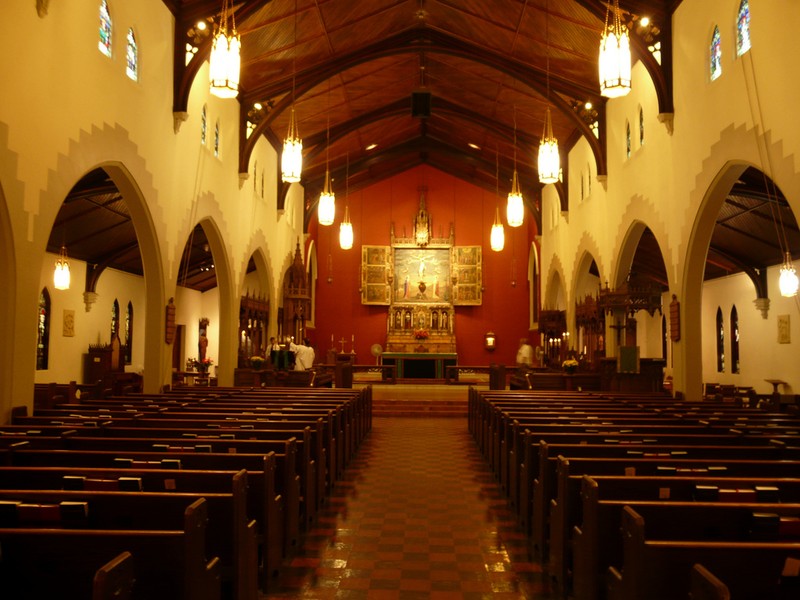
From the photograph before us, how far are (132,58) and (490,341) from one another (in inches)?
710

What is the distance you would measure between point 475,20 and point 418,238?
40.5 ft

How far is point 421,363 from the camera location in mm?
24375

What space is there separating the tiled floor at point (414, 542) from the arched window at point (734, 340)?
42.9 feet

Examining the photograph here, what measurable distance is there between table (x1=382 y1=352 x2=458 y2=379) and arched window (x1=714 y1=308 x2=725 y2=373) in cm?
822

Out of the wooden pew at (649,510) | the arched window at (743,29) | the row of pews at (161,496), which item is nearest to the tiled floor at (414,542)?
the row of pews at (161,496)

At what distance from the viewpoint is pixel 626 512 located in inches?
118

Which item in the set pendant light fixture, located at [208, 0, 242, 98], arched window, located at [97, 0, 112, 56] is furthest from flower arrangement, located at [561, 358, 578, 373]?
arched window, located at [97, 0, 112, 56]

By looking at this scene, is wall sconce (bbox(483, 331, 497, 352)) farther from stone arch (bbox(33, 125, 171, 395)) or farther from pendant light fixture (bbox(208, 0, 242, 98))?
pendant light fixture (bbox(208, 0, 242, 98))

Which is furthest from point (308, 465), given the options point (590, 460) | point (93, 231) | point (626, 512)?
point (93, 231)

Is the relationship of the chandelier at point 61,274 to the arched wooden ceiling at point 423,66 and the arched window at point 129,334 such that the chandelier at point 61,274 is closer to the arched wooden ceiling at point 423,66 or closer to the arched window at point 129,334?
the arched wooden ceiling at point 423,66

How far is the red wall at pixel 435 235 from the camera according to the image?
2714 centimetres

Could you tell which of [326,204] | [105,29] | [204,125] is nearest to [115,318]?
[204,125]

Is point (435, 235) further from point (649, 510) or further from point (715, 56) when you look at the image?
point (649, 510)

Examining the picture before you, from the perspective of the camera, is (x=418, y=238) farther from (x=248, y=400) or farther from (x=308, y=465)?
(x=308, y=465)
